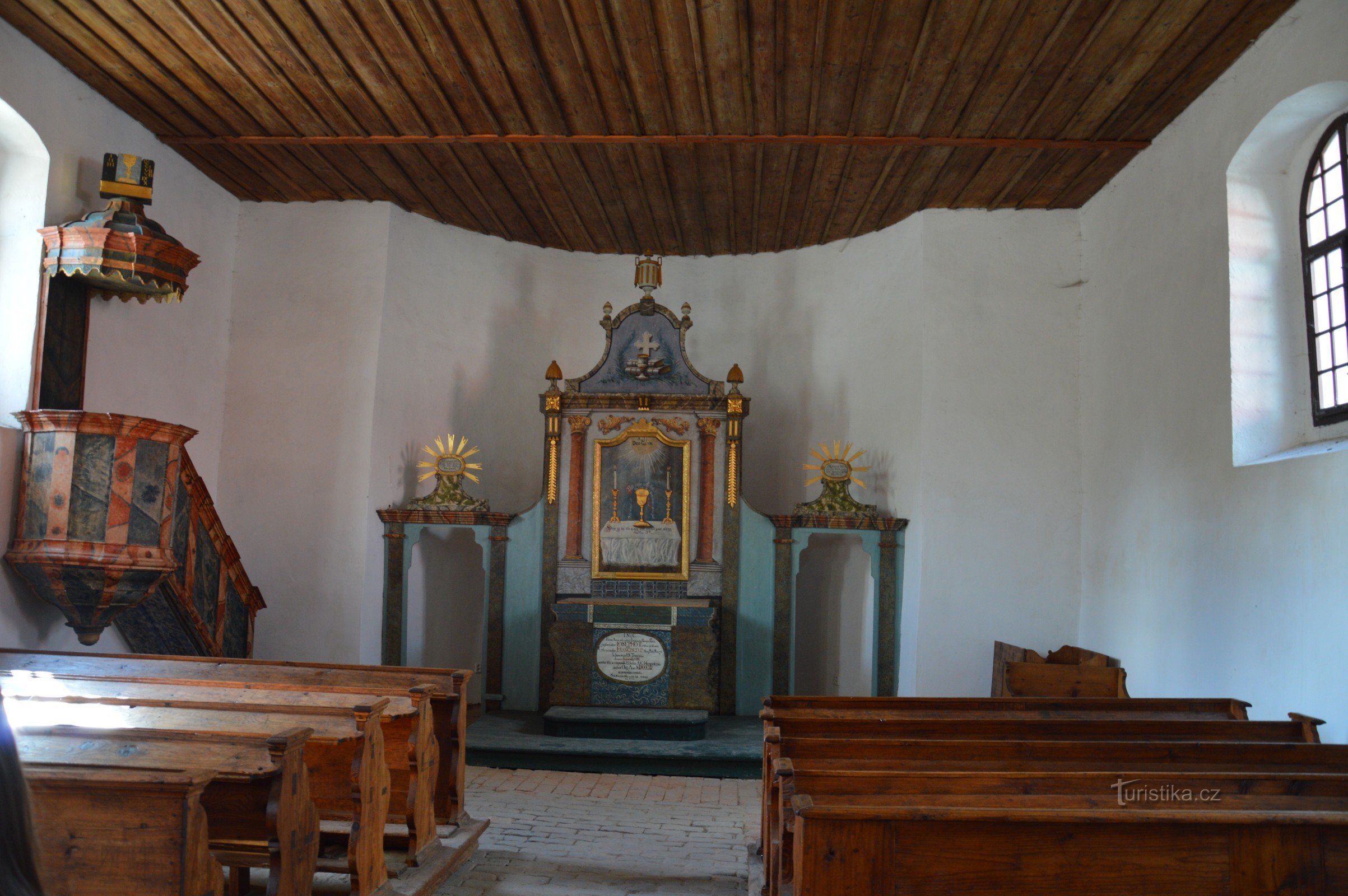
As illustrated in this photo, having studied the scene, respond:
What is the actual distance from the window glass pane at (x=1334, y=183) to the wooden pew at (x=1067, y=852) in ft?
13.1

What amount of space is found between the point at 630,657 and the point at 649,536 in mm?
1101

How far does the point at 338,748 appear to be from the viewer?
4.07m

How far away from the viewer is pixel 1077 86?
246 inches

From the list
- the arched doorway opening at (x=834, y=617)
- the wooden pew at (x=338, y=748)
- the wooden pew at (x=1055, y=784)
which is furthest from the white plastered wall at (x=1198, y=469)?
the wooden pew at (x=338, y=748)

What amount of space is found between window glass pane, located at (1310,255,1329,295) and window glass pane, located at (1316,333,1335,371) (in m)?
0.26

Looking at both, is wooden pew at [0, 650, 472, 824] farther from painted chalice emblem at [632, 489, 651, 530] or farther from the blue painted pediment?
the blue painted pediment

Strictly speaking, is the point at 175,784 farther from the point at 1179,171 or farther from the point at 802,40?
the point at 1179,171

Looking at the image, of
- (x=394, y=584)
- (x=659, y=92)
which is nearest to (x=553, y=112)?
(x=659, y=92)

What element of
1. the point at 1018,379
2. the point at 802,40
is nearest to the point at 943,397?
the point at 1018,379

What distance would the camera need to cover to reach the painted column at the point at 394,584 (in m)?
8.39

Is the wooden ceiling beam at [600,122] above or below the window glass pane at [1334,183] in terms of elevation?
above

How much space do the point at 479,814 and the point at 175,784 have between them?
3218 millimetres

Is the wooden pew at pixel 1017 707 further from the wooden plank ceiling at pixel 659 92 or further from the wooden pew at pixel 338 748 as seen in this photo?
the wooden plank ceiling at pixel 659 92

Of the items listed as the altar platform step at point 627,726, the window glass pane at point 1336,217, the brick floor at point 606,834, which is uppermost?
the window glass pane at point 1336,217
